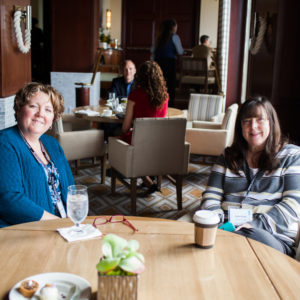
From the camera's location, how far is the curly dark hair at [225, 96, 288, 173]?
7.16ft

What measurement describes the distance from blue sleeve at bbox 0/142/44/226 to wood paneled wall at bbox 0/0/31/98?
2.59 metres

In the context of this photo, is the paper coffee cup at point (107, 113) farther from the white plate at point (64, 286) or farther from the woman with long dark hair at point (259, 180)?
the white plate at point (64, 286)

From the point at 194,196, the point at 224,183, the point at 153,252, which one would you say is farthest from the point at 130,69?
the point at 153,252

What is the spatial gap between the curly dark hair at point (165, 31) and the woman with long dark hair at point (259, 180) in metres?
5.20

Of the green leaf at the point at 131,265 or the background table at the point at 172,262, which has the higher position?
the green leaf at the point at 131,265

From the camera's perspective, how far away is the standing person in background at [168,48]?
23.6 ft

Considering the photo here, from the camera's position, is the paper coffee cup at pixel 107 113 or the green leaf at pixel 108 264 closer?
the green leaf at pixel 108 264

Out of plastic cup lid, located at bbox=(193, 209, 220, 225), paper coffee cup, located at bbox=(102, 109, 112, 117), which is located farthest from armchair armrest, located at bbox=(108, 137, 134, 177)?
plastic cup lid, located at bbox=(193, 209, 220, 225)

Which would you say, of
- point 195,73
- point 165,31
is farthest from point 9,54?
point 195,73

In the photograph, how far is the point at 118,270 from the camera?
100 centimetres

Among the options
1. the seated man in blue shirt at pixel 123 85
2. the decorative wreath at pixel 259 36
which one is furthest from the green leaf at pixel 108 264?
the seated man in blue shirt at pixel 123 85

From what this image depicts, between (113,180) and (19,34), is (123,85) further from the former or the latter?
(113,180)

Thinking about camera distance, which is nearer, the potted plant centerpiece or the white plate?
the potted plant centerpiece

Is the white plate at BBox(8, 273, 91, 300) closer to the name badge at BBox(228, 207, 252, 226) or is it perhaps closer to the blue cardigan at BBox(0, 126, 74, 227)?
the blue cardigan at BBox(0, 126, 74, 227)
